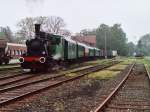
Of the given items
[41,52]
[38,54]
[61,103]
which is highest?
[41,52]

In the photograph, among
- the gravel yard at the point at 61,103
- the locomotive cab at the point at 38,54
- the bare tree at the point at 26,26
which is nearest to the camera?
the gravel yard at the point at 61,103

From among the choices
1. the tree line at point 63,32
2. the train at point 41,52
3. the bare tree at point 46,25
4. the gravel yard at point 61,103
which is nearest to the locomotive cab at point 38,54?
the train at point 41,52

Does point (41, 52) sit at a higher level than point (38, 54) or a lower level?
higher

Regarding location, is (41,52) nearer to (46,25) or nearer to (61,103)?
(61,103)

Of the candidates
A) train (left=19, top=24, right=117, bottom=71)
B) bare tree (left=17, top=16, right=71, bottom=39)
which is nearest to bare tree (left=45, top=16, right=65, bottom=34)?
Result: bare tree (left=17, top=16, right=71, bottom=39)

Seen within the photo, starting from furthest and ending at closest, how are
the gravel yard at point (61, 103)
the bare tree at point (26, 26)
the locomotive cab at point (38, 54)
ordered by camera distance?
the bare tree at point (26, 26) → the locomotive cab at point (38, 54) → the gravel yard at point (61, 103)

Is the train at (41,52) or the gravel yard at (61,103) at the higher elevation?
the train at (41,52)

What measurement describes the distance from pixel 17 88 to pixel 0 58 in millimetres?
24582

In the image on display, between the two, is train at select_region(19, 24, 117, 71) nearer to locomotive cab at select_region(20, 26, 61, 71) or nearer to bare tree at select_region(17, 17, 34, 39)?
locomotive cab at select_region(20, 26, 61, 71)

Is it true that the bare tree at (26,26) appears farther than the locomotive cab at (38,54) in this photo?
Yes

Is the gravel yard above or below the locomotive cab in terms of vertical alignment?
below

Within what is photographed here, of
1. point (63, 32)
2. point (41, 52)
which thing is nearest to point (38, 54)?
point (41, 52)

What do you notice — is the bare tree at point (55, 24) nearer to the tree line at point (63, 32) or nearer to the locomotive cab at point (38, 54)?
the tree line at point (63, 32)

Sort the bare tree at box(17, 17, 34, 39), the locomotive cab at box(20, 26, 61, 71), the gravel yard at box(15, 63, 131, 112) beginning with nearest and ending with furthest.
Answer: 1. the gravel yard at box(15, 63, 131, 112)
2. the locomotive cab at box(20, 26, 61, 71)
3. the bare tree at box(17, 17, 34, 39)
